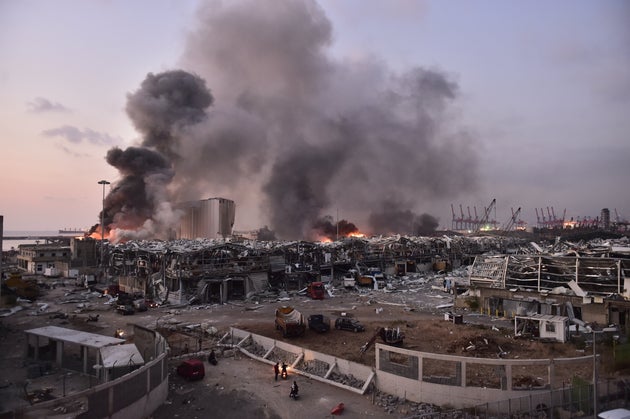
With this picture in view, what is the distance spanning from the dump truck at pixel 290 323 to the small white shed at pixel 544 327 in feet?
39.1

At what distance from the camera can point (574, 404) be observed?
13156 mm

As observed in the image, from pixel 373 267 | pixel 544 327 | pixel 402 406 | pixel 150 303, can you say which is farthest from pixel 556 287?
pixel 150 303

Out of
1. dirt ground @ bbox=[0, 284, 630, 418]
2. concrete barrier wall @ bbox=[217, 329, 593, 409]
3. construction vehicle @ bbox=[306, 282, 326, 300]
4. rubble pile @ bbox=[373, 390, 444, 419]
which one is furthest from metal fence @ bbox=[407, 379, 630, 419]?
construction vehicle @ bbox=[306, 282, 326, 300]

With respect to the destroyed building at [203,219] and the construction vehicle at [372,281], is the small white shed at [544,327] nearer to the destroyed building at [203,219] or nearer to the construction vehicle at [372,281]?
the construction vehicle at [372,281]

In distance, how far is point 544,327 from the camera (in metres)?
23.3

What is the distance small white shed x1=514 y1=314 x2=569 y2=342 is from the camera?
2261 centimetres

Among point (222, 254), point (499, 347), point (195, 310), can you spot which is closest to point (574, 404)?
point (499, 347)

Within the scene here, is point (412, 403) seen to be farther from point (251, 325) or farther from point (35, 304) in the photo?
point (35, 304)

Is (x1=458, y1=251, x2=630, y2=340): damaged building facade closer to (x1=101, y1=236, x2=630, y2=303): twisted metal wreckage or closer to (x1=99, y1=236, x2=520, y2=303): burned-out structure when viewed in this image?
(x1=101, y1=236, x2=630, y2=303): twisted metal wreckage

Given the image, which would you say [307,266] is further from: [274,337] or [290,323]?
[290,323]

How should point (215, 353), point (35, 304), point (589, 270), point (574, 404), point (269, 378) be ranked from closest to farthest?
point (574, 404)
point (269, 378)
point (215, 353)
point (589, 270)
point (35, 304)

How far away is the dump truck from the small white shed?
11904 millimetres

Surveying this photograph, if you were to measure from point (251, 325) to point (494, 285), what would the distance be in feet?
58.5

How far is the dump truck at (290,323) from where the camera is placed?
936 inches
